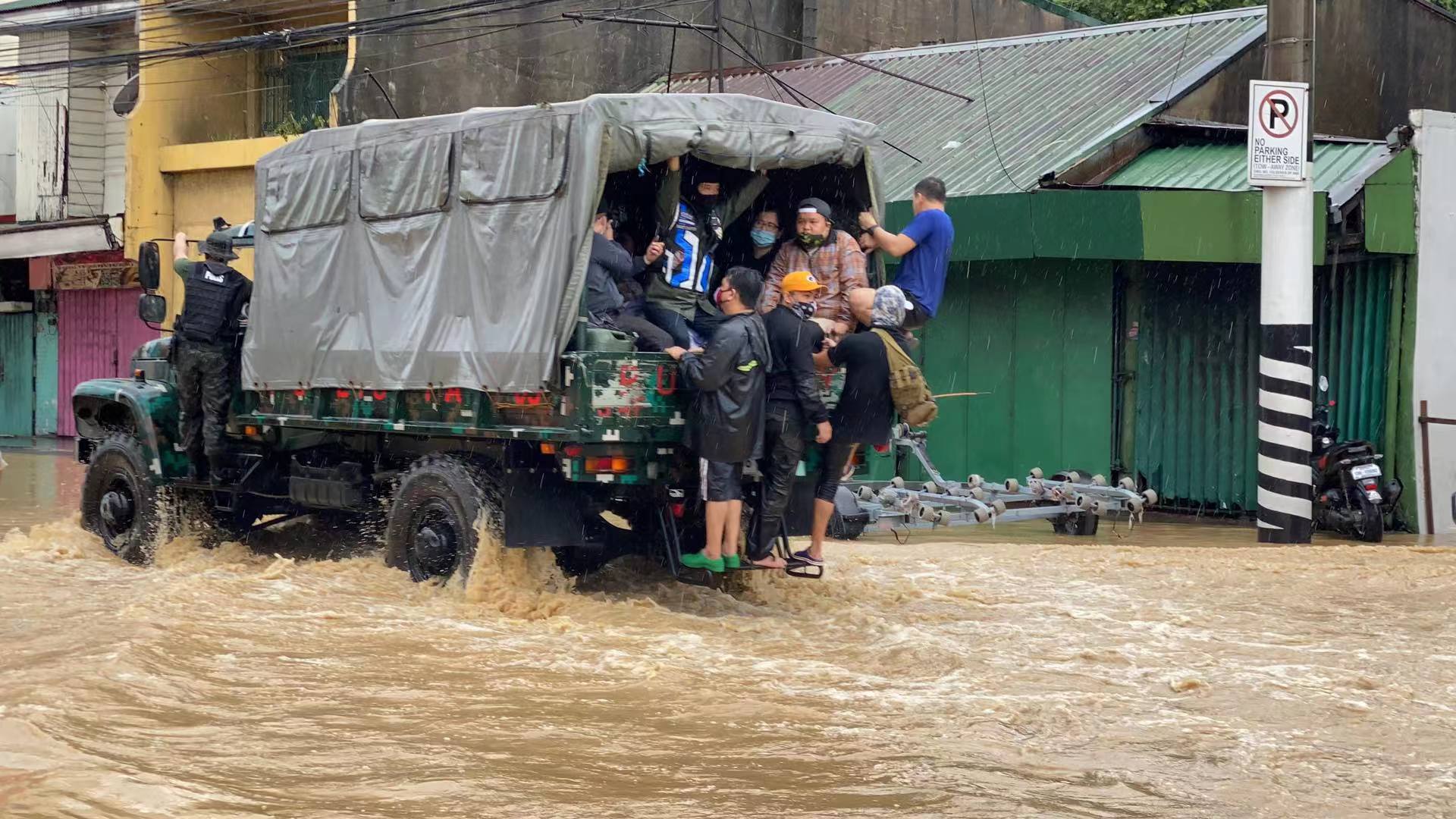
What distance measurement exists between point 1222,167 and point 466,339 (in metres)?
9.40

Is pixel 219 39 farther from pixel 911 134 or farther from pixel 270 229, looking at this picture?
pixel 270 229

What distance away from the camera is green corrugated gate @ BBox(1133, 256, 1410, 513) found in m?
15.1

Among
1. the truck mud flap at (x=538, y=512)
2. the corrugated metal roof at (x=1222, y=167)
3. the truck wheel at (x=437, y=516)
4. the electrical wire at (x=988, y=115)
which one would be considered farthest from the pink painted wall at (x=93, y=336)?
the truck mud flap at (x=538, y=512)

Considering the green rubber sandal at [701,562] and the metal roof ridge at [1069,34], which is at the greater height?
the metal roof ridge at [1069,34]

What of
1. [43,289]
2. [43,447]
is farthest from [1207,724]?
[43,289]

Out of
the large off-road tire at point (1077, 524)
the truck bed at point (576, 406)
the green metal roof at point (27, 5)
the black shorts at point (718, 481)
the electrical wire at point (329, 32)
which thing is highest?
the green metal roof at point (27, 5)

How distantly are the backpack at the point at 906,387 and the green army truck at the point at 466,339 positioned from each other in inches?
45.6

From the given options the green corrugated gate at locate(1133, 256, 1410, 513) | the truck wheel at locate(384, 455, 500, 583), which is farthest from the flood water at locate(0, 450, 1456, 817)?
the green corrugated gate at locate(1133, 256, 1410, 513)

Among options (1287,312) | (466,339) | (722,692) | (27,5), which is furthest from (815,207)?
(27,5)

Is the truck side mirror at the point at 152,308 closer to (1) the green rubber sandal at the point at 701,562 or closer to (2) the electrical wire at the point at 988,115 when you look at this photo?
(1) the green rubber sandal at the point at 701,562

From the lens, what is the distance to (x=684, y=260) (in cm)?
966

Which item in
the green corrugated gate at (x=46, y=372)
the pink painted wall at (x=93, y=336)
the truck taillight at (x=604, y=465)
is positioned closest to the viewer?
the truck taillight at (x=604, y=465)

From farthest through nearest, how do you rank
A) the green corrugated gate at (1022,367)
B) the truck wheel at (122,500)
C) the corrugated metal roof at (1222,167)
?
the green corrugated gate at (1022,367), the corrugated metal roof at (1222,167), the truck wheel at (122,500)

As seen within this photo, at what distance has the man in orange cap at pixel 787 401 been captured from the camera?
9016mm
